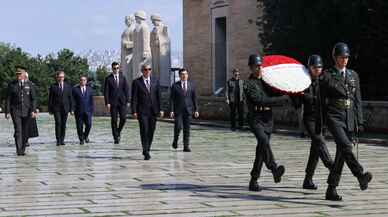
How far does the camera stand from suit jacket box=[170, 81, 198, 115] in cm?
1833

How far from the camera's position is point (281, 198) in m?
10.4

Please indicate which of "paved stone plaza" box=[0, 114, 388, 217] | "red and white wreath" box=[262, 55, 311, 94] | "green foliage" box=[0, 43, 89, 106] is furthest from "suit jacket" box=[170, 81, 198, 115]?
"green foliage" box=[0, 43, 89, 106]

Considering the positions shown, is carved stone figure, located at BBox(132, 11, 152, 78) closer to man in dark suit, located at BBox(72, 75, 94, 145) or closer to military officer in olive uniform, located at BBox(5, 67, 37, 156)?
man in dark suit, located at BBox(72, 75, 94, 145)

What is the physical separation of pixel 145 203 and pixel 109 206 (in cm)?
47

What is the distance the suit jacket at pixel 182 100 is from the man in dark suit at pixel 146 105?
1854 mm

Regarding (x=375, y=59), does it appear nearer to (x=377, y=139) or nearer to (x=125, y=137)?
(x=377, y=139)

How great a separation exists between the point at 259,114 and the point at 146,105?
5325 millimetres

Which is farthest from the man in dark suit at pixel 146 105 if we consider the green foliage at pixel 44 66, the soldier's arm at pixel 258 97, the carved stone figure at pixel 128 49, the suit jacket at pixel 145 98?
the green foliage at pixel 44 66

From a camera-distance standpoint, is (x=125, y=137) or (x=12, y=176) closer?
(x=12, y=176)

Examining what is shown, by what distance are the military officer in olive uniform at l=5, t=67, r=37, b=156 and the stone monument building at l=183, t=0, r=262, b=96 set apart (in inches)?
887

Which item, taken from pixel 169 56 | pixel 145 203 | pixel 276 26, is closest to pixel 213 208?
pixel 145 203

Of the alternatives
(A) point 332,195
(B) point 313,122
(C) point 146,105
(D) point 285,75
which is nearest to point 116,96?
(C) point 146,105

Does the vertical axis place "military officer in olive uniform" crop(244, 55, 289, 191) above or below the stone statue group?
below

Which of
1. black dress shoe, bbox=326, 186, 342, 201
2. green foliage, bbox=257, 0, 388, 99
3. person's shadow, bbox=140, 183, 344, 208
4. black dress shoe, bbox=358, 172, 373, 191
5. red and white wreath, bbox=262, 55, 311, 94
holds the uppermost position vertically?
green foliage, bbox=257, 0, 388, 99
